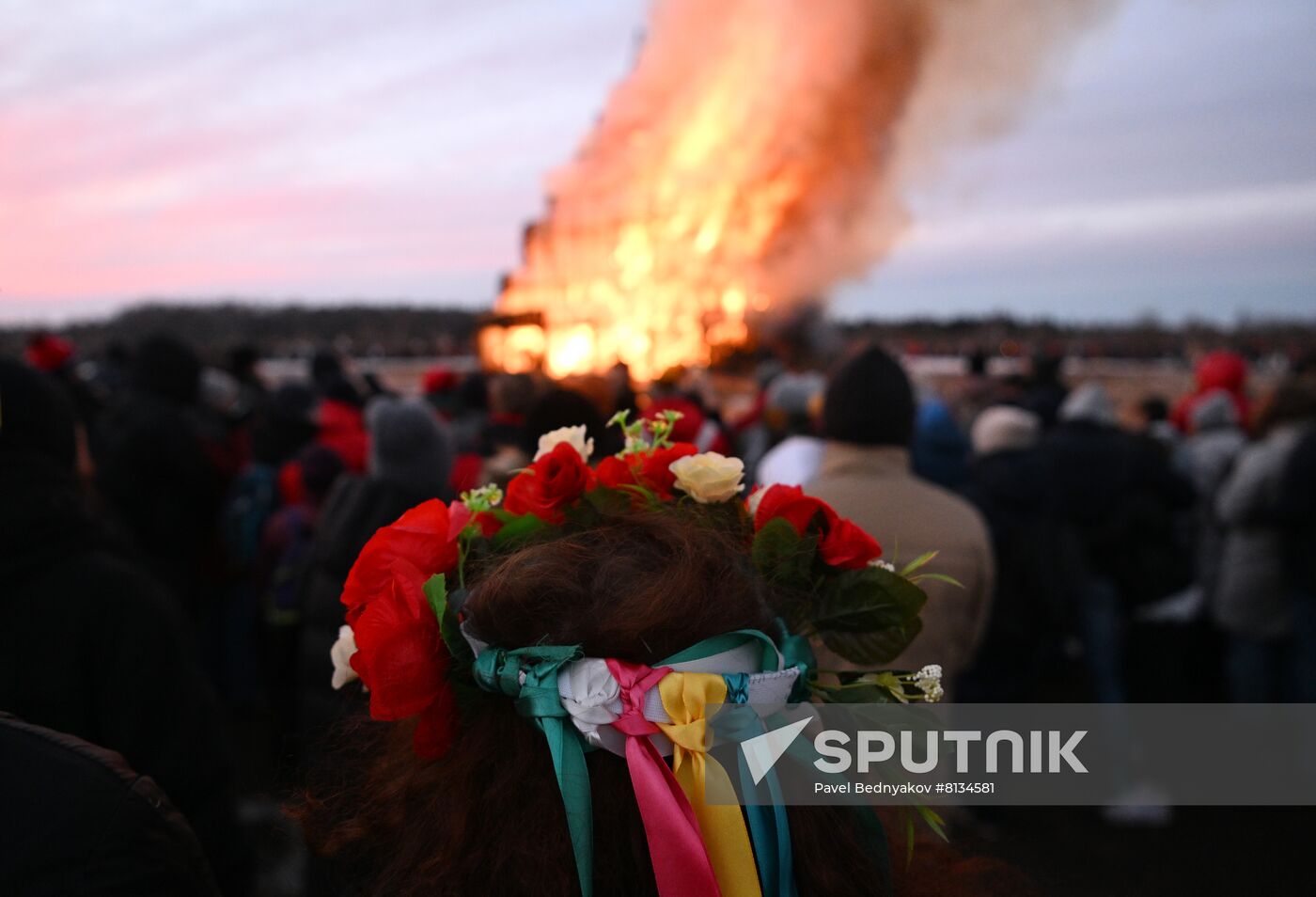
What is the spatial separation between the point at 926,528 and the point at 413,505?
6.33 ft

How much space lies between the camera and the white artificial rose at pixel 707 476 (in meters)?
1.46

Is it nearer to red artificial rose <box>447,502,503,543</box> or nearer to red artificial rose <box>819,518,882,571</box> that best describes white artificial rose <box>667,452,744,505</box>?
red artificial rose <box>819,518,882,571</box>

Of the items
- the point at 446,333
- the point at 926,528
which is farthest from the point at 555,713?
the point at 446,333

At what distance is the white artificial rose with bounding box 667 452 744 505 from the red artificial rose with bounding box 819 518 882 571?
0.17 m

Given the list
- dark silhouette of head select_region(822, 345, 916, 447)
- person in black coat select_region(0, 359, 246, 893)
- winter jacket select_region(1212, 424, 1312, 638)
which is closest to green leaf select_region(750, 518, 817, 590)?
person in black coat select_region(0, 359, 246, 893)

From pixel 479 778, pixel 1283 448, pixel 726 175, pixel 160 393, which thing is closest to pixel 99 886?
pixel 479 778

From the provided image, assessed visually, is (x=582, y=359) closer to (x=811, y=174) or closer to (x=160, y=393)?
(x=811, y=174)

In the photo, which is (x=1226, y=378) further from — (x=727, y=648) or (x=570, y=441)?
(x=727, y=648)

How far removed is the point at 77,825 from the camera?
1194mm

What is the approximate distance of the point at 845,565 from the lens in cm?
146

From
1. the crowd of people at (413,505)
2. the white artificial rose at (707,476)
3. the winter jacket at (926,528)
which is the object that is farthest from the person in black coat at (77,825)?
the winter jacket at (926,528)

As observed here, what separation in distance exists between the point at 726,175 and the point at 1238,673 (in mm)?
14072

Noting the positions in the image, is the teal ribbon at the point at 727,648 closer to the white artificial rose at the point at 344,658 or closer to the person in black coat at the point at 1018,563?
the white artificial rose at the point at 344,658

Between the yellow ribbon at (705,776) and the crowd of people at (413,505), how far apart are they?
69 centimetres
